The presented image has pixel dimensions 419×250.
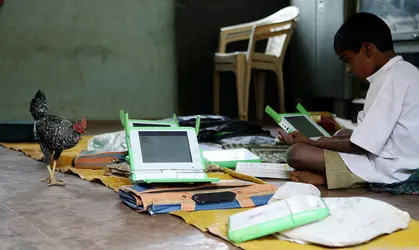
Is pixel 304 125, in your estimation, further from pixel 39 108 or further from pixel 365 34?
pixel 39 108

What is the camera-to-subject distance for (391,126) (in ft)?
7.64

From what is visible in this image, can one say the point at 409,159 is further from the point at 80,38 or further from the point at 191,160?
the point at 80,38

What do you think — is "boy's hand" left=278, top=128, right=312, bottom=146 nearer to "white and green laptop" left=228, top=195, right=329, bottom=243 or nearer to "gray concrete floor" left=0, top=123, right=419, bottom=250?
"gray concrete floor" left=0, top=123, right=419, bottom=250

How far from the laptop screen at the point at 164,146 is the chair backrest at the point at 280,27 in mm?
3186

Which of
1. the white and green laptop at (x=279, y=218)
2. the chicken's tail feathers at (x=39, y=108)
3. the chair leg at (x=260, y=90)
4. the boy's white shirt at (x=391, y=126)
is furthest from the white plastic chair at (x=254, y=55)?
the white and green laptop at (x=279, y=218)

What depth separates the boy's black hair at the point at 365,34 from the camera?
247cm

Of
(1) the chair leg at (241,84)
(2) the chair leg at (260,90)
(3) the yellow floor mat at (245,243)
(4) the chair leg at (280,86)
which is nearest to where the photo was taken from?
(3) the yellow floor mat at (245,243)

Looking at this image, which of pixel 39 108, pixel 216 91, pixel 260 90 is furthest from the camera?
pixel 260 90

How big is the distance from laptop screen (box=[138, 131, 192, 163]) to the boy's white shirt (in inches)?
24.4

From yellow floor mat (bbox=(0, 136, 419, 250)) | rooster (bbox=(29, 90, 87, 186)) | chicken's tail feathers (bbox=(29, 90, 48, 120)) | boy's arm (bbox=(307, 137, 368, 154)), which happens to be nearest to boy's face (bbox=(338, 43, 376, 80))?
boy's arm (bbox=(307, 137, 368, 154))

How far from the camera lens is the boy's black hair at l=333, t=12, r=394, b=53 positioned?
2467 mm

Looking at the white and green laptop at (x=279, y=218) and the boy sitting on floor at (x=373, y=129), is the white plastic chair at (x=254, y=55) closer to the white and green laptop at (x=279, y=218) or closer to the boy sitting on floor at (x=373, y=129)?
the boy sitting on floor at (x=373, y=129)

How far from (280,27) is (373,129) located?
326 cm

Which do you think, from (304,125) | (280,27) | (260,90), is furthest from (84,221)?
(260,90)
